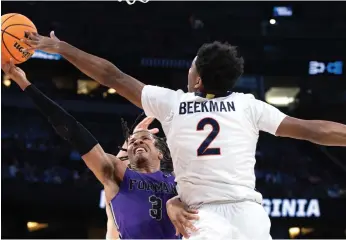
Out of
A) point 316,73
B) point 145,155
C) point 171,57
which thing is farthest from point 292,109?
point 145,155

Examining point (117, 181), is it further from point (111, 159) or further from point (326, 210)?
point (326, 210)

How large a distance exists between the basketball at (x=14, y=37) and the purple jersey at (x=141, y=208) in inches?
37.1

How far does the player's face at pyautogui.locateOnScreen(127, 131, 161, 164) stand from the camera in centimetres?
363

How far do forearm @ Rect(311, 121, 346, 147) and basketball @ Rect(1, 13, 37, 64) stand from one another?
171 cm

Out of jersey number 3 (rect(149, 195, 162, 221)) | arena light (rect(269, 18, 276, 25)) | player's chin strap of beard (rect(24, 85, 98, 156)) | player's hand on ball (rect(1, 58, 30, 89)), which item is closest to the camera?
player's chin strap of beard (rect(24, 85, 98, 156))

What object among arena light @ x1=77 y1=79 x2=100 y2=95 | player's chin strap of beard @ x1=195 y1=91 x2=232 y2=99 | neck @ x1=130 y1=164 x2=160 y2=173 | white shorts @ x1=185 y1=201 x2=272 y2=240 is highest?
arena light @ x1=77 y1=79 x2=100 y2=95

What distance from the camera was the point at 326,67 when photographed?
14930 millimetres

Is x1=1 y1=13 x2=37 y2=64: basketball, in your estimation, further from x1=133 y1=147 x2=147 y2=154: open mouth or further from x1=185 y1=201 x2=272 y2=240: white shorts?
x1=185 y1=201 x2=272 y2=240: white shorts

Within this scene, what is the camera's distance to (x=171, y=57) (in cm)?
1461

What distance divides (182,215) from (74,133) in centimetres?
107

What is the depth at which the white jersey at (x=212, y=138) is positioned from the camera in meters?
2.23

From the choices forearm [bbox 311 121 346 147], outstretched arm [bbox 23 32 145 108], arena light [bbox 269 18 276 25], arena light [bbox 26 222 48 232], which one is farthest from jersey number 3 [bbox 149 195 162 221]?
arena light [bbox 269 18 276 25]

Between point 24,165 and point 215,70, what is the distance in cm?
1102

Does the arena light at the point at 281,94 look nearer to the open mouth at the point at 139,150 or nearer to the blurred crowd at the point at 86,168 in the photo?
the blurred crowd at the point at 86,168
